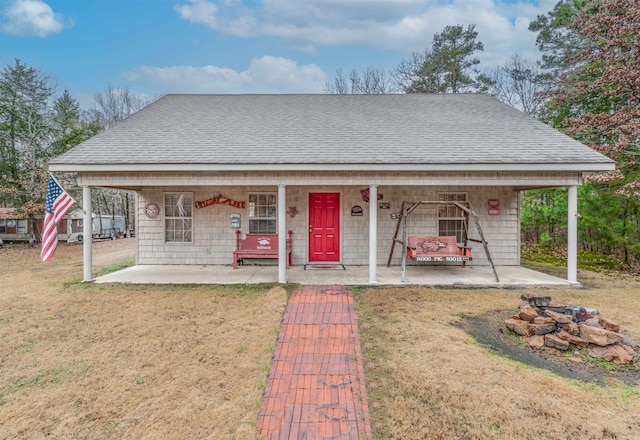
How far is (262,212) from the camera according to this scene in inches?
A: 348

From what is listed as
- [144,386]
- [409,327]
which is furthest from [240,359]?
[409,327]

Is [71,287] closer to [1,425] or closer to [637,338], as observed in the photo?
[1,425]

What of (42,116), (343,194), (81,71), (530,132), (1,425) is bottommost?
(1,425)

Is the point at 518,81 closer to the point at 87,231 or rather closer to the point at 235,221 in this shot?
the point at 235,221

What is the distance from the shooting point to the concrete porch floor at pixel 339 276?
6891 millimetres

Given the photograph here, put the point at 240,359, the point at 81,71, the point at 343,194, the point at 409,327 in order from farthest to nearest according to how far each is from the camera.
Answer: the point at 81,71 < the point at 343,194 < the point at 409,327 < the point at 240,359

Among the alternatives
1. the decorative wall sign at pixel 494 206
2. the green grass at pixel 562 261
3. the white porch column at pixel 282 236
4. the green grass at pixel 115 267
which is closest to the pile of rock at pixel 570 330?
the white porch column at pixel 282 236

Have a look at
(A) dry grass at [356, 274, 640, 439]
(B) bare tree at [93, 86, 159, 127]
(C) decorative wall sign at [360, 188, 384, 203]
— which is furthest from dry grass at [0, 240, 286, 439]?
(B) bare tree at [93, 86, 159, 127]

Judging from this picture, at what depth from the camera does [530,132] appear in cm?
792

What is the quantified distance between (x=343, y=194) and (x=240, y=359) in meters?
5.75

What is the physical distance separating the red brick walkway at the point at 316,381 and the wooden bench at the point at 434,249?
2.68 m

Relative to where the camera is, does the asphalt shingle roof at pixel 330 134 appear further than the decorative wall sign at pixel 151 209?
No

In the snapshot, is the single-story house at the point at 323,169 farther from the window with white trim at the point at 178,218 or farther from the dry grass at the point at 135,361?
the dry grass at the point at 135,361

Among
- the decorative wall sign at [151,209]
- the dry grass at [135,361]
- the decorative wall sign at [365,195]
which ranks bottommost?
the dry grass at [135,361]
